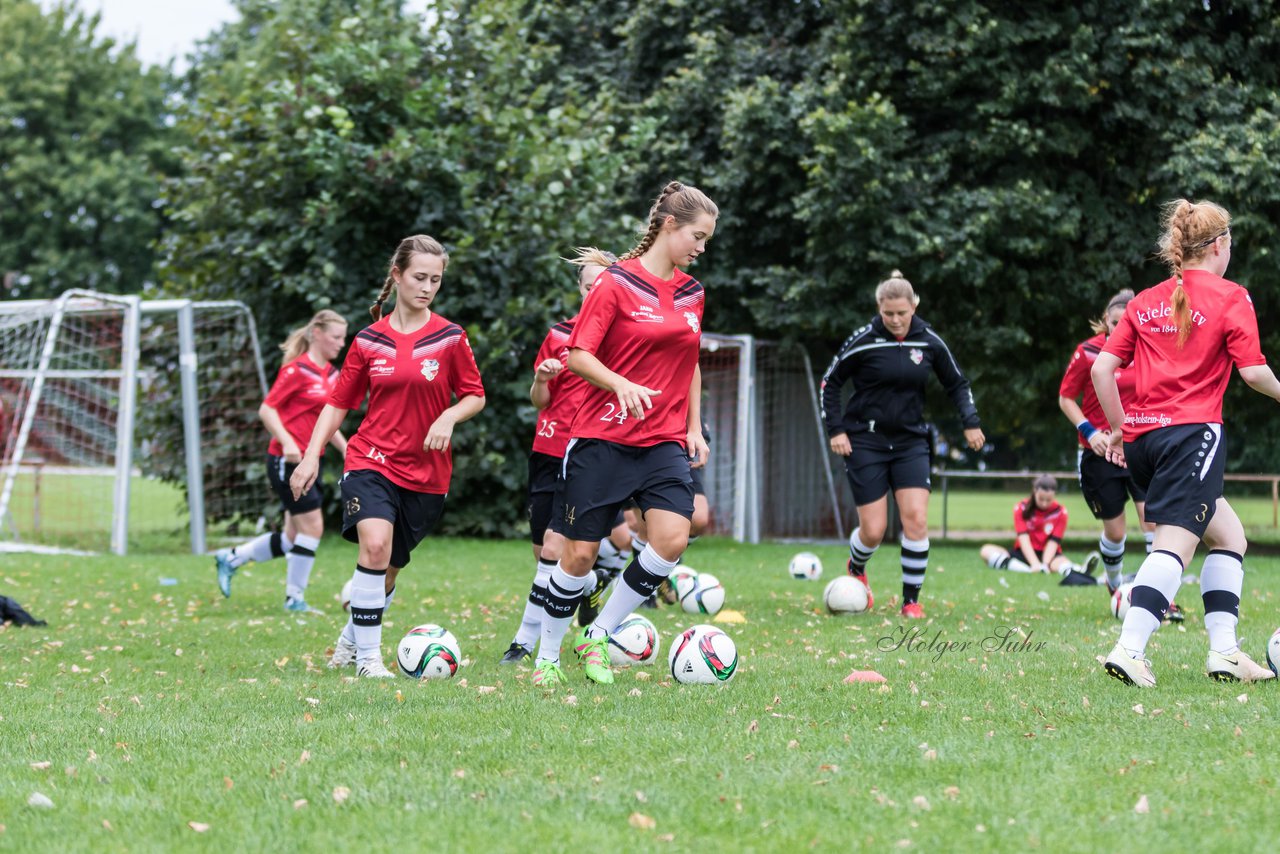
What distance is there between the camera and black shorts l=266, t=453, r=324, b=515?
10031 mm

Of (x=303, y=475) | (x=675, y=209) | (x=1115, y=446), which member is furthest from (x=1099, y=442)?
(x=303, y=475)

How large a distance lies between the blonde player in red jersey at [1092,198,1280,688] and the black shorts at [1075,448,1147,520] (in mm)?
3517

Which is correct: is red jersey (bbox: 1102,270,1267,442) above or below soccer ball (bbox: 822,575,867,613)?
above

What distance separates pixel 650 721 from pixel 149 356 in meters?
14.7

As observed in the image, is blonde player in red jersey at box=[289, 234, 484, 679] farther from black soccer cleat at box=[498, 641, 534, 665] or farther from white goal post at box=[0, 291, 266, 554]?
white goal post at box=[0, 291, 266, 554]

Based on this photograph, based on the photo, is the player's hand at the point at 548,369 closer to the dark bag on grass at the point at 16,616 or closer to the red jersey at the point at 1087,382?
the red jersey at the point at 1087,382

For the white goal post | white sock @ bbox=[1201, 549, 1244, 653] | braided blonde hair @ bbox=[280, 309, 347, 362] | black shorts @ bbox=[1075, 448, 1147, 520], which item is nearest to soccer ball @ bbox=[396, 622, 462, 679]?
white sock @ bbox=[1201, 549, 1244, 653]

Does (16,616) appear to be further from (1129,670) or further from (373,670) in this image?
(1129,670)

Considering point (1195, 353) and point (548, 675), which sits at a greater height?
point (1195, 353)

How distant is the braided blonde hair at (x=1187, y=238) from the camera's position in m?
5.96

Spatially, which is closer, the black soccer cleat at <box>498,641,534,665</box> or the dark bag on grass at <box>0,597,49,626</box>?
the black soccer cleat at <box>498,641,534,665</box>

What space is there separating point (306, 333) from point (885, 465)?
14.4ft

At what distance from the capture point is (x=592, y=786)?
13.6ft

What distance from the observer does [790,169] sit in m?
18.4
